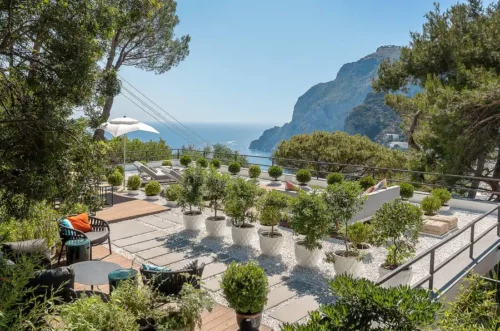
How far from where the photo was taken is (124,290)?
10.2 feet

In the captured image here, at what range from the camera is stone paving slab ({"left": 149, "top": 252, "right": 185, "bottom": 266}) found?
5.90 metres

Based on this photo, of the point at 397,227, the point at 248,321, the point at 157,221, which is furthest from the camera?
the point at 157,221

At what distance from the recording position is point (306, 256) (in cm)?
579

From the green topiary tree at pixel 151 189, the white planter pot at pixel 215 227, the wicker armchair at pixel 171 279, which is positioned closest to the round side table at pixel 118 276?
the wicker armchair at pixel 171 279

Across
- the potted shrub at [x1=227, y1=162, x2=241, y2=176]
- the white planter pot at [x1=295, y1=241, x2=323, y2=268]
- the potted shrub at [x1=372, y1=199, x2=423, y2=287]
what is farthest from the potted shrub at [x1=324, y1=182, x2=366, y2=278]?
the potted shrub at [x1=227, y1=162, x2=241, y2=176]

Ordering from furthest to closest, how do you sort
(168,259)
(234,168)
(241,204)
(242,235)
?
1. (234,168)
2. (242,235)
3. (241,204)
4. (168,259)

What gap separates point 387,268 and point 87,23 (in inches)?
187

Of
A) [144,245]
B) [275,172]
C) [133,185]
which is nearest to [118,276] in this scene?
[144,245]

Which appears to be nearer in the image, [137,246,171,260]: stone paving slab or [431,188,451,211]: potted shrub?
[137,246,171,260]: stone paving slab

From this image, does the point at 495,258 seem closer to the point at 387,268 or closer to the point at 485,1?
the point at 387,268

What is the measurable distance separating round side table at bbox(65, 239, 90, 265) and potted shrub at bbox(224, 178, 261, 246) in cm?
270

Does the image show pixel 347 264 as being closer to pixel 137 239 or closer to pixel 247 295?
pixel 247 295

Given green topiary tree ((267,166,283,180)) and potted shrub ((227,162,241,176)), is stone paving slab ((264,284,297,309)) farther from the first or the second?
potted shrub ((227,162,241,176))

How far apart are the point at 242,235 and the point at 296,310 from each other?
100 inches
